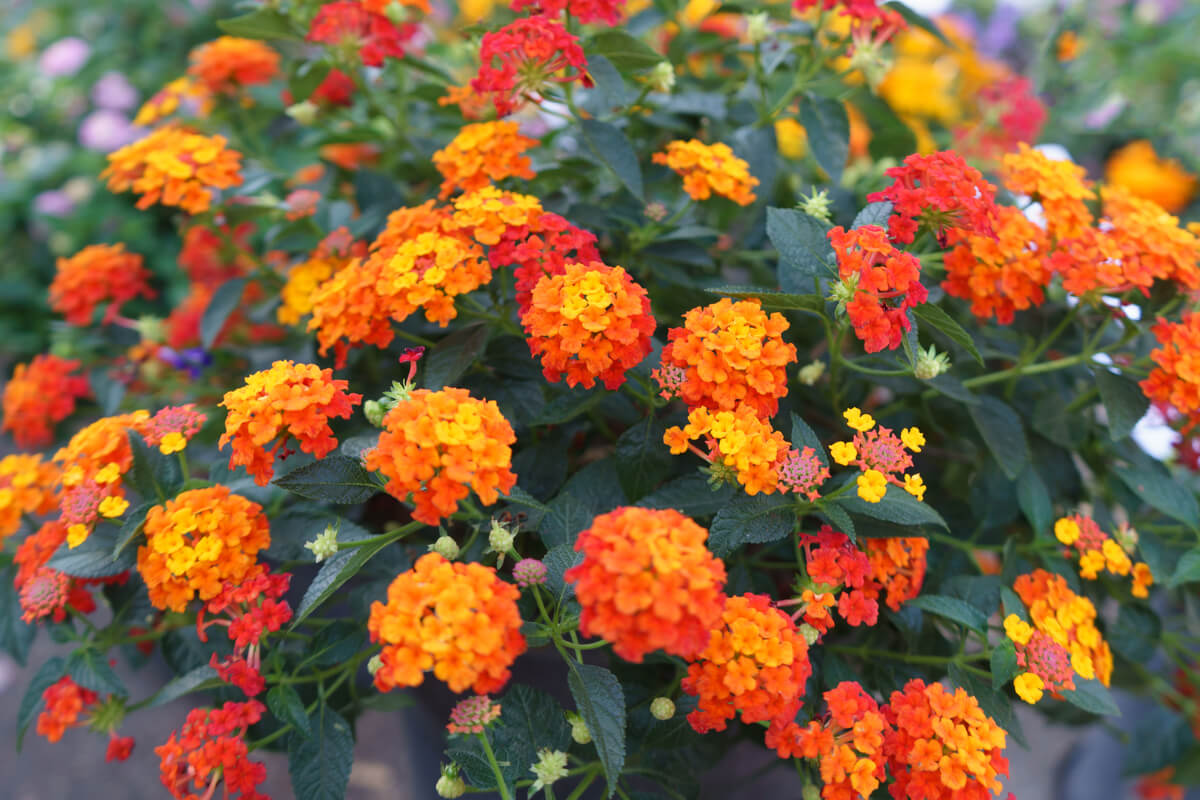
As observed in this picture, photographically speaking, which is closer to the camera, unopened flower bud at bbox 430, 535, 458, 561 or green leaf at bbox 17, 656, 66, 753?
unopened flower bud at bbox 430, 535, 458, 561

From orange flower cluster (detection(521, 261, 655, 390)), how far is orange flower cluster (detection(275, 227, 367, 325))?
379 mm

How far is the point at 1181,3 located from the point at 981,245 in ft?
6.09

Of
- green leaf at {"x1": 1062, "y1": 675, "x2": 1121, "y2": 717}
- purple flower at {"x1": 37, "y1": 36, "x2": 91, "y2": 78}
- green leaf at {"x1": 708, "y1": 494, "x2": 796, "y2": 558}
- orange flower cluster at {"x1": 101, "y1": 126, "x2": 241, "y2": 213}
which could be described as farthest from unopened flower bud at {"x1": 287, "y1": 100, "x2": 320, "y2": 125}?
purple flower at {"x1": 37, "y1": 36, "x2": 91, "y2": 78}

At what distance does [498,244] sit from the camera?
A: 786mm

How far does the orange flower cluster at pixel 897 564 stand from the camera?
0.74m

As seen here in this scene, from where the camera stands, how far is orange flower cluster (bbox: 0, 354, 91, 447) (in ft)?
3.57

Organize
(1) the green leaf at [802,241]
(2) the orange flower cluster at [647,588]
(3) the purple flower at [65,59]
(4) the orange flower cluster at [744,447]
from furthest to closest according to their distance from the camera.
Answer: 1. (3) the purple flower at [65,59]
2. (1) the green leaf at [802,241]
3. (4) the orange flower cluster at [744,447]
4. (2) the orange flower cluster at [647,588]

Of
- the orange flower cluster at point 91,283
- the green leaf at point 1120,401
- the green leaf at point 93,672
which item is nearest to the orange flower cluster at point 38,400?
the orange flower cluster at point 91,283

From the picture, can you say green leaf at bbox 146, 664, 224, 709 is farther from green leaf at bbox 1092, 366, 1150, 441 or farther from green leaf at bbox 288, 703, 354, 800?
green leaf at bbox 1092, 366, 1150, 441

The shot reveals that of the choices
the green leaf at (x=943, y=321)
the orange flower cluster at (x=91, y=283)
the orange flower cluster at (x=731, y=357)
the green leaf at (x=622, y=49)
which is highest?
the green leaf at (x=622, y=49)

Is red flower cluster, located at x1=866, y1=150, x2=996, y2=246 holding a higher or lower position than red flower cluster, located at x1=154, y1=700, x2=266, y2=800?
higher

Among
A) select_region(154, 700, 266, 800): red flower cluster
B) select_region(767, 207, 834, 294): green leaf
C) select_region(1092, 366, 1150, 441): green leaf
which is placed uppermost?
select_region(767, 207, 834, 294): green leaf

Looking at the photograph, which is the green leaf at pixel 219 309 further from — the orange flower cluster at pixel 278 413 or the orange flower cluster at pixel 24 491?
the orange flower cluster at pixel 278 413

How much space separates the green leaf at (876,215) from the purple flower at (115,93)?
6.62 ft
